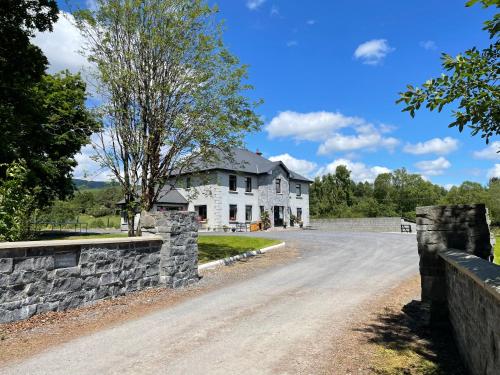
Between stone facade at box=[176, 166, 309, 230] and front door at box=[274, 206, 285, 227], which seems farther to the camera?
front door at box=[274, 206, 285, 227]

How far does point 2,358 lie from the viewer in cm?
552

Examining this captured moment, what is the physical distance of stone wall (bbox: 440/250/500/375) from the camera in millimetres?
3467

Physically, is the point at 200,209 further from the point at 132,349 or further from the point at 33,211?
the point at 132,349

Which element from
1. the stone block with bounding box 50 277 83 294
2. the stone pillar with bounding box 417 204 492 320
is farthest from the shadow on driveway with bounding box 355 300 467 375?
the stone block with bounding box 50 277 83 294

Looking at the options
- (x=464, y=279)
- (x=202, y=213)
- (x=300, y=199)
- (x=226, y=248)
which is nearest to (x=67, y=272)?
(x=464, y=279)

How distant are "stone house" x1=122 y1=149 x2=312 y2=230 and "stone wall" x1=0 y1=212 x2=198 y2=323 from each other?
24637 mm

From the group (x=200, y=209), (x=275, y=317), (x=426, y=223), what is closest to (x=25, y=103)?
(x=275, y=317)

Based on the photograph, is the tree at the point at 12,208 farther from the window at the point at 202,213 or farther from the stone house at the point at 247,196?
the window at the point at 202,213

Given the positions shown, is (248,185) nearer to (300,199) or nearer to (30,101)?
(300,199)

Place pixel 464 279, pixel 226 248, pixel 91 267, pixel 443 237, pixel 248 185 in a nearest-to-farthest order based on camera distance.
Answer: pixel 464 279, pixel 443 237, pixel 91 267, pixel 226 248, pixel 248 185

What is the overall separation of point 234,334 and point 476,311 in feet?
12.5

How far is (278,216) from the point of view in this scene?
4331 centimetres

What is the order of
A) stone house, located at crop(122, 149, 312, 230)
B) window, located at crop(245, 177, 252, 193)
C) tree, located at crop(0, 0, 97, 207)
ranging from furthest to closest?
window, located at crop(245, 177, 252, 193), stone house, located at crop(122, 149, 312, 230), tree, located at crop(0, 0, 97, 207)

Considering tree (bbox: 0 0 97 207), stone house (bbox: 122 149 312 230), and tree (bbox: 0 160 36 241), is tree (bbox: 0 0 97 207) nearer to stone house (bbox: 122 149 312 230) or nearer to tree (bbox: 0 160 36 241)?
tree (bbox: 0 160 36 241)
